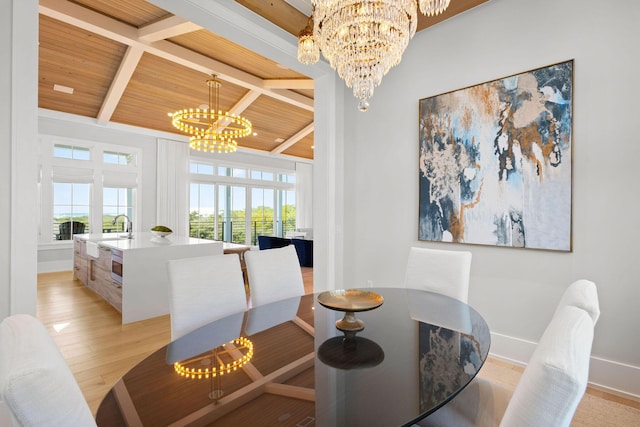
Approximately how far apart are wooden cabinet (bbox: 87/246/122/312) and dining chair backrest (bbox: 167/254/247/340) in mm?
2294

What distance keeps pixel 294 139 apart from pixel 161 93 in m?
3.52

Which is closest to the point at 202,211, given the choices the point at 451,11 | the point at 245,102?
the point at 245,102

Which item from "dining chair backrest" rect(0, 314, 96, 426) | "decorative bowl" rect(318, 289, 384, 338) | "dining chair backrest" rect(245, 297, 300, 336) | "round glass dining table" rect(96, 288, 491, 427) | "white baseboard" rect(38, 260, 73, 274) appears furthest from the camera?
"white baseboard" rect(38, 260, 73, 274)

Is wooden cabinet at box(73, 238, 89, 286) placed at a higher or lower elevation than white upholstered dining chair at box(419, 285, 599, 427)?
→ lower

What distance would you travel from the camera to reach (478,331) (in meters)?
1.50

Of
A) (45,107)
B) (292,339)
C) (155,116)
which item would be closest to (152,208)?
(155,116)

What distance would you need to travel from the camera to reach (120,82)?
503 cm

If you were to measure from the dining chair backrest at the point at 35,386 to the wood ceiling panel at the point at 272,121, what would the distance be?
6173mm

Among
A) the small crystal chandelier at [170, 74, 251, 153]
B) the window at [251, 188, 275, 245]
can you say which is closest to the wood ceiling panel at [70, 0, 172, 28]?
the small crystal chandelier at [170, 74, 251, 153]

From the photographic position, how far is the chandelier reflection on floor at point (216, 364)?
3.41 ft

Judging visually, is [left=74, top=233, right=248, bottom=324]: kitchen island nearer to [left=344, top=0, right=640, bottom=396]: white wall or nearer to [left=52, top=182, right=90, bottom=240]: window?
[left=344, top=0, right=640, bottom=396]: white wall

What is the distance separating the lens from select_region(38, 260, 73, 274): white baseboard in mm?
5793

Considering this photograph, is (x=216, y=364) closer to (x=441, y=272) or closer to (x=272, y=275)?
(x=272, y=275)

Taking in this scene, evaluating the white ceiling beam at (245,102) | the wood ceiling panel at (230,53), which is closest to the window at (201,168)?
the white ceiling beam at (245,102)
